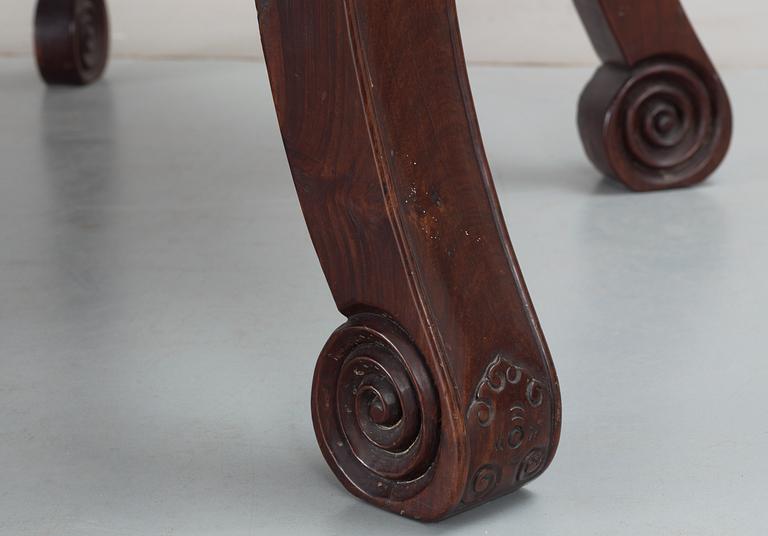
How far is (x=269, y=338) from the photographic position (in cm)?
102

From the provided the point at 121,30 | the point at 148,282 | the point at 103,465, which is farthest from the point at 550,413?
the point at 121,30

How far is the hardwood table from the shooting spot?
→ 69 cm

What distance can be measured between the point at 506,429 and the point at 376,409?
76 millimetres

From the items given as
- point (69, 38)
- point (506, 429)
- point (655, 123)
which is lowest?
point (506, 429)

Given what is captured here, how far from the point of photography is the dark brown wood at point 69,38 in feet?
6.68

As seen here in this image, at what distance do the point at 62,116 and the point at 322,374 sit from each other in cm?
127

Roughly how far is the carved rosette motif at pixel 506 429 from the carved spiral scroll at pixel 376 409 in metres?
0.03

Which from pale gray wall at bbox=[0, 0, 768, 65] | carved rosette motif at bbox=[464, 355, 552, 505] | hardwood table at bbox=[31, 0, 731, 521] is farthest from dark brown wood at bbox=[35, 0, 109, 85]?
carved rosette motif at bbox=[464, 355, 552, 505]

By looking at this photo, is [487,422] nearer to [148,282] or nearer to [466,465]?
[466,465]

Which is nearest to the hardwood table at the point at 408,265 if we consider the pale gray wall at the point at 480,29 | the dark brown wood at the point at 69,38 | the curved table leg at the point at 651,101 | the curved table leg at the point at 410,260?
the curved table leg at the point at 410,260

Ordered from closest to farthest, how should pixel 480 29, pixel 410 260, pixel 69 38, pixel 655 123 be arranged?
pixel 410 260 < pixel 655 123 < pixel 69 38 < pixel 480 29

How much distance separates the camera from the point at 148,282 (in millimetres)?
1161

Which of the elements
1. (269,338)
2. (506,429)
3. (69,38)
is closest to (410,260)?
(506,429)

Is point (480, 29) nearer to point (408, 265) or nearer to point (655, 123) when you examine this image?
point (655, 123)
